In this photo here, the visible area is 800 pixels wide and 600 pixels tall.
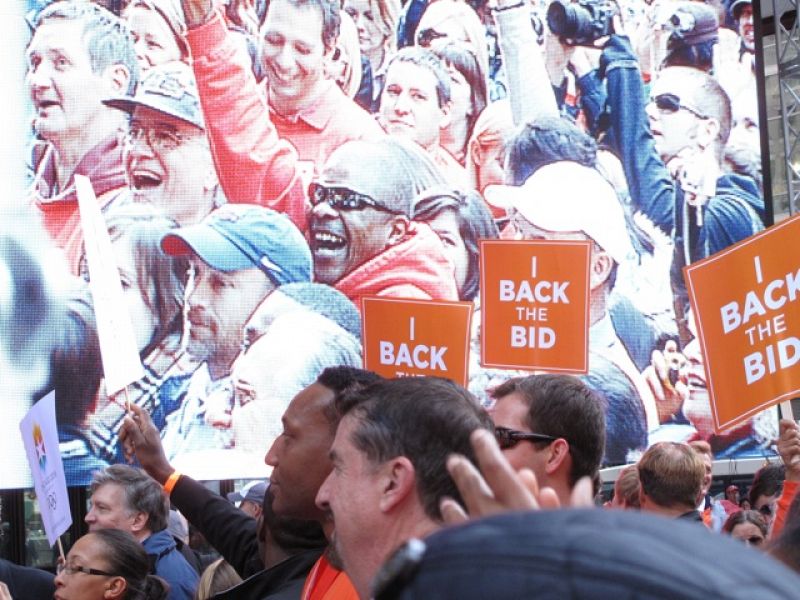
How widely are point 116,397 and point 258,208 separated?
1488mm

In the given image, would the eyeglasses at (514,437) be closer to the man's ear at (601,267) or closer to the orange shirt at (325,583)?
the orange shirt at (325,583)

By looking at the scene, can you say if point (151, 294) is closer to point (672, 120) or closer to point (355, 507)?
point (672, 120)

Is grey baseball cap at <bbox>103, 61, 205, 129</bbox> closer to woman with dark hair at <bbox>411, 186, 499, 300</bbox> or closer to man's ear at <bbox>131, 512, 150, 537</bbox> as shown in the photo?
woman with dark hair at <bbox>411, 186, 499, 300</bbox>

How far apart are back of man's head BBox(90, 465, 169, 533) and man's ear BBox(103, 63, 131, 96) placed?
3.87 m

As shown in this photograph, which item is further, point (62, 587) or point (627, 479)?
point (627, 479)

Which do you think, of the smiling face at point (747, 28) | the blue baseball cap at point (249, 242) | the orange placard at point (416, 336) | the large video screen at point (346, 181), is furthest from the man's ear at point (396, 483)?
the smiling face at point (747, 28)

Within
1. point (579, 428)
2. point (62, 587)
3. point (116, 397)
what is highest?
point (579, 428)

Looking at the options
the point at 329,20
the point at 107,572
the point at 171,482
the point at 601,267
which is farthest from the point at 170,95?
the point at 107,572

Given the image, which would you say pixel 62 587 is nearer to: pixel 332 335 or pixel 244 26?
A: pixel 332 335

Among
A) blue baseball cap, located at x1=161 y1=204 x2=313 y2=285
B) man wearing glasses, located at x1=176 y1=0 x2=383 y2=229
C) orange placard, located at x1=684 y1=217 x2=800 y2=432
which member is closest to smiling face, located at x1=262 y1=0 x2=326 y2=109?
man wearing glasses, located at x1=176 y1=0 x2=383 y2=229

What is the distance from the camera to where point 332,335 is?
24.2ft

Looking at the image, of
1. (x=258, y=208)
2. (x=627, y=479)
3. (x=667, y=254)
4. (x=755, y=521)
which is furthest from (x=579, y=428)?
(x=667, y=254)

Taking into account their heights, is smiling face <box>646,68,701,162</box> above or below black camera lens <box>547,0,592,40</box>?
below

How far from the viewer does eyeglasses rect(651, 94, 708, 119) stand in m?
8.26
